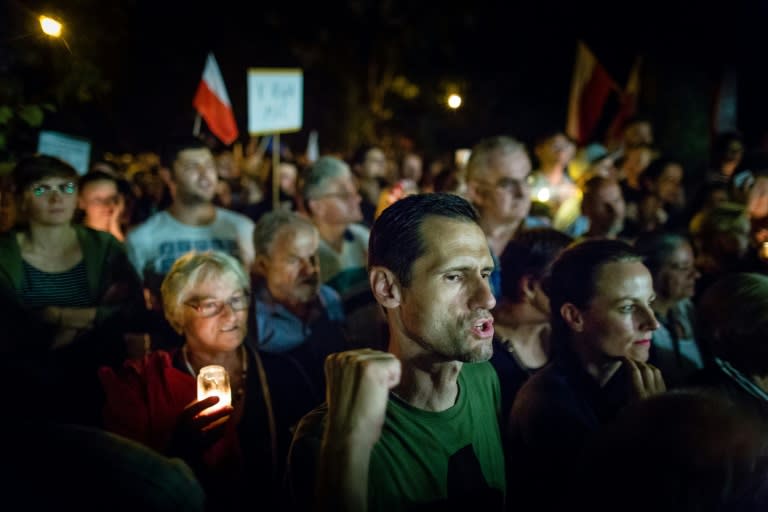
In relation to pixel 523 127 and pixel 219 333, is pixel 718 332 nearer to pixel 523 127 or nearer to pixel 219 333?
pixel 219 333

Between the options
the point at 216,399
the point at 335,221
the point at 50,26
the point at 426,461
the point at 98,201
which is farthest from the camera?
the point at 98,201

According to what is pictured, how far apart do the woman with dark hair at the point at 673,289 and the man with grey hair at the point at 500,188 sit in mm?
930

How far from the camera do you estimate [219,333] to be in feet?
10.3

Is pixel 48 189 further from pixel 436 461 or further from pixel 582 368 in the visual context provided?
pixel 582 368

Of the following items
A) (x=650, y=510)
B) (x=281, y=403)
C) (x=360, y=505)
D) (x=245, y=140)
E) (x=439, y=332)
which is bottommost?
(x=281, y=403)

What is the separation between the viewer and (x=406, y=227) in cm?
212

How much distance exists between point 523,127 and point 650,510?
24485 millimetres

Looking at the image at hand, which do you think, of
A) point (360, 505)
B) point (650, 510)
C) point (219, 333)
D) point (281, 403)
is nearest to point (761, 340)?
point (650, 510)

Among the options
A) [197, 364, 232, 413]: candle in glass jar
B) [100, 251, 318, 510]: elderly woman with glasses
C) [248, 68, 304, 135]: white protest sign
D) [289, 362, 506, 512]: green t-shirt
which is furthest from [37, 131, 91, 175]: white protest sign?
[289, 362, 506, 512]: green t-shirt

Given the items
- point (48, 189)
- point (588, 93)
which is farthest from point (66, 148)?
point (588, 93)

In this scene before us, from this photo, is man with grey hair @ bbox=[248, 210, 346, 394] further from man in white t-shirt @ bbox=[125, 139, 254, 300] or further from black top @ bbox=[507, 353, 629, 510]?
black top @ bbox=[507, 353, 629, 510]

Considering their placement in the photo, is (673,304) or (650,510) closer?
(650,510)

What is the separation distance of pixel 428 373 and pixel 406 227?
20.9 inches

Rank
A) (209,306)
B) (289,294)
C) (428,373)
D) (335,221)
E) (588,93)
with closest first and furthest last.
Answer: (428,373) < (209,306) < (289,294) < (335,221) < (588,93)
